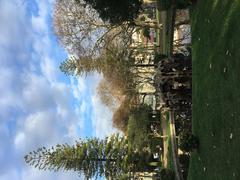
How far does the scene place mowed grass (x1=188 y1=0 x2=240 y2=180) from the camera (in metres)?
18.9

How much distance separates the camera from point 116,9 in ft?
112

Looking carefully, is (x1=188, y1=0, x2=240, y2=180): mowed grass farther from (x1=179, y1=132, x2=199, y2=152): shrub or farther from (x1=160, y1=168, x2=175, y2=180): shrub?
(x1=160, y1=168, x2=175, y2=180): shrub

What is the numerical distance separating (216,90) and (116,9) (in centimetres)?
1345

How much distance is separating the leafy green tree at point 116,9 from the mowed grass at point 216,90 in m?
6.63

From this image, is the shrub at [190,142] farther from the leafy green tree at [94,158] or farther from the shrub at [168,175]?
the leafy green tree at [94,158]

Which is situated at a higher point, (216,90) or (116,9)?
(116,9)

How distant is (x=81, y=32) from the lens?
4622 centimetres

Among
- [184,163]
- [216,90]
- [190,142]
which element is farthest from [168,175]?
[216,90]

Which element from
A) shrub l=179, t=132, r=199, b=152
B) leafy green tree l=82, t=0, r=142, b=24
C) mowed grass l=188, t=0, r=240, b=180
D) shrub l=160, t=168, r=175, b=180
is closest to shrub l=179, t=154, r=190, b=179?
shrub l=160, t=168, r=175, b=180

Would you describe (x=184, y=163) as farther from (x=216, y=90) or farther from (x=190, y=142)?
(x=216, y=90)

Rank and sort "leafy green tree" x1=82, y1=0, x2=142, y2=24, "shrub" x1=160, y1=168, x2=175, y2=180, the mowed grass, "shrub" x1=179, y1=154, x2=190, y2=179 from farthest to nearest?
"shrub" x1=160, y1=168, x2=175, y2=180 → "shrub" x1=179, y1=154, x2=190, y2=179 → "leafy green tree" x1=82, y1=0, x2=142, y2=24 → the mowed grass

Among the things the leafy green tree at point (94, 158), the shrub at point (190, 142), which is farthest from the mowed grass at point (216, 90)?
the leafy green tree at point (94, 158)

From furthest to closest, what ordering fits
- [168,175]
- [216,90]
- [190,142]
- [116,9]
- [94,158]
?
[94,158] → [168,175] → [116,9] → [190,142] → [216,90]

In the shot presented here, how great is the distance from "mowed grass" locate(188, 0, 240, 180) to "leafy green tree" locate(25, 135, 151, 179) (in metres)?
23.2
